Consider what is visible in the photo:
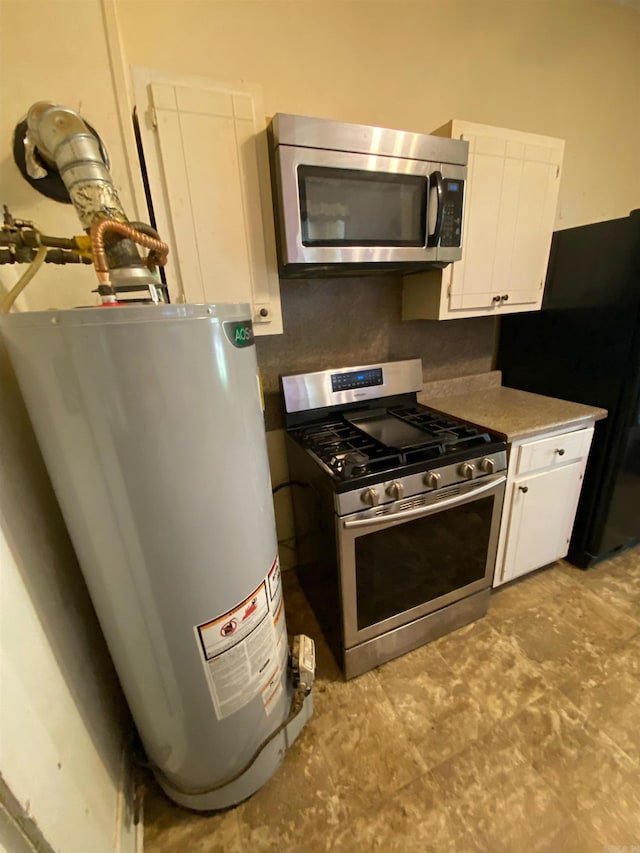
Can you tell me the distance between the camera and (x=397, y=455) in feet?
3.91

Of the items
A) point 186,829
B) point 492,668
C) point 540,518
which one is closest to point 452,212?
point 540,518

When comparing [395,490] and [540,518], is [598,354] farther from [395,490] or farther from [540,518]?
[395,490]

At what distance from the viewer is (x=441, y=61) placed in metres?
1.54

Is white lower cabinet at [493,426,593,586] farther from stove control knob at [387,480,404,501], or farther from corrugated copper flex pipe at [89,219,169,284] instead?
corrugated copper flex pipe at [89,219,169,284]

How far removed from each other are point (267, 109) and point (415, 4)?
2.62 feet

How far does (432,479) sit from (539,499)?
0.74 m

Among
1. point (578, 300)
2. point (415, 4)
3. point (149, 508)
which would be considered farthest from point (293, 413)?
point (415, 4)

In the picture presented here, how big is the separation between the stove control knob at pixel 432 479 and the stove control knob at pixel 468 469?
4.3 inches

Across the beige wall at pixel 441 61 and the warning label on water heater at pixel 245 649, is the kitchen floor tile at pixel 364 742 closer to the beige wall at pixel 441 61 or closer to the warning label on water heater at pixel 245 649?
the warning label on water heater at pixel 245 649

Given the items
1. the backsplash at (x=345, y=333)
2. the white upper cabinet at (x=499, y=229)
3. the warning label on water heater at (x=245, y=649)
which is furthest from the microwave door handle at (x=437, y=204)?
the warning label on water heater at (x=245, y=649)

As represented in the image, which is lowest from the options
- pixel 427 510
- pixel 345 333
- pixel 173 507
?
pixel 427 510

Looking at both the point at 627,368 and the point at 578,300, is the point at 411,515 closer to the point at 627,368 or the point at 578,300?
the point at 627,368

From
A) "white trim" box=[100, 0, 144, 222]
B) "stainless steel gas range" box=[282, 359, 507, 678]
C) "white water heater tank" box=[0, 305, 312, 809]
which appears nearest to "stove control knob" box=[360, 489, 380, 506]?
"stainless steel gas range" box=[282, 359, 507, 678]

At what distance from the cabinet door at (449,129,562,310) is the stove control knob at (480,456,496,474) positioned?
0.69 metres
